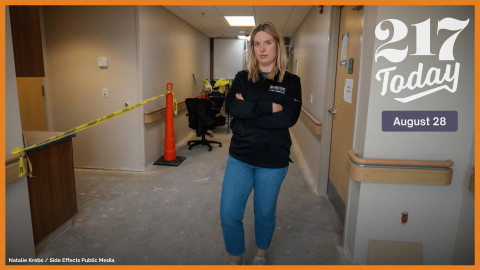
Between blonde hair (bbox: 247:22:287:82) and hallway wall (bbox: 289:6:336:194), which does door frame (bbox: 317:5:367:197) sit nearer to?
hallway wall (bbox: 289:6:336:194)

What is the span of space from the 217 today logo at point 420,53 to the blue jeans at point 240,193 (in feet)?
2.58

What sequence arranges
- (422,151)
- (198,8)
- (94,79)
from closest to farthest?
(422,151)
(94,79)
(198,8)

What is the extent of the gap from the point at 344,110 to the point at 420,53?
1090 mm

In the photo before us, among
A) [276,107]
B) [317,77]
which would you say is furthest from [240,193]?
[317,77]

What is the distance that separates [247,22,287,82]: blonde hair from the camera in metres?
1.79

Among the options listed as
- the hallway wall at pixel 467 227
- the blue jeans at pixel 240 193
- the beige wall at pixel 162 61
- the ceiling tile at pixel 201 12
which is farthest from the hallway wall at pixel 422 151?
the ceiling tile at pixel 201 12

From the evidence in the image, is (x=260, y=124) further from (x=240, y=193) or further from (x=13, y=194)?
(x=13, y=194)

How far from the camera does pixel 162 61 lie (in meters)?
4.67

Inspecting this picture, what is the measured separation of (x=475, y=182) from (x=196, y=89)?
19.2ft

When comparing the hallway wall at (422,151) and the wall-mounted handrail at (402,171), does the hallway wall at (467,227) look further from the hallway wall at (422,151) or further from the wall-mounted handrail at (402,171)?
the wall-mounted handrail at (402,171)

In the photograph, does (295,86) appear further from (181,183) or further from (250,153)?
(181,183)

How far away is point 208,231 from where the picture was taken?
2617 mm

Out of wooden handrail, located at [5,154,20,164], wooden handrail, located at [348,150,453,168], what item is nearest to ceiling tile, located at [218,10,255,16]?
wooden handrail, located at [348,150,453,168]

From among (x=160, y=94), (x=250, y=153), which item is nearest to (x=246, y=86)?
(x=250, y=153)
